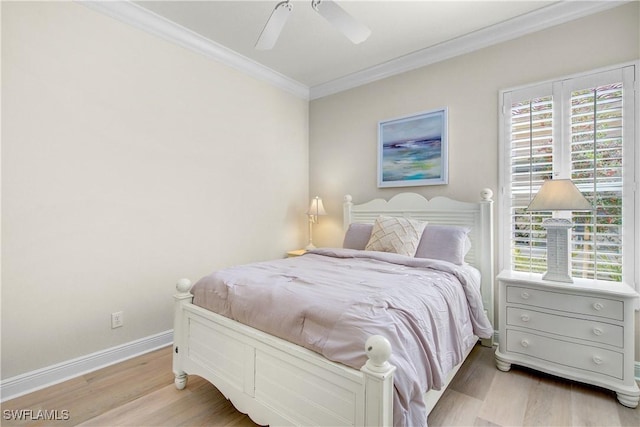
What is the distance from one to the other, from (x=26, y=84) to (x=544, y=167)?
3.72m

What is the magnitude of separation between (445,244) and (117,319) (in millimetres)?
2656

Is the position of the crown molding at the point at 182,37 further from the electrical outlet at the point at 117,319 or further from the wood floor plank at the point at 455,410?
the wood floor plank at the point at 455,410

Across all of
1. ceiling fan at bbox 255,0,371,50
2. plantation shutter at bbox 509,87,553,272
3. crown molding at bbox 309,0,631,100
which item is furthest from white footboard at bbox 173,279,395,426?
crown molding at bbox 309,0,631,100

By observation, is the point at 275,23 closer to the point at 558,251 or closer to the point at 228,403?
the point at 228,403

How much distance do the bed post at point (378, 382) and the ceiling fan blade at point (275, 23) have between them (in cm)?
177

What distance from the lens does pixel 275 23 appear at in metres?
1.84

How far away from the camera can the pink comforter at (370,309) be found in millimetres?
1210

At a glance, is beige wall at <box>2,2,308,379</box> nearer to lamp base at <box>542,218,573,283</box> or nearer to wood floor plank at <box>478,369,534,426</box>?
wood floor plank at <box>478,369,534,426</box>

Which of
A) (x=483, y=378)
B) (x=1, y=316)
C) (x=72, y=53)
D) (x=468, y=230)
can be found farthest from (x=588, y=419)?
(x=72, y=53)

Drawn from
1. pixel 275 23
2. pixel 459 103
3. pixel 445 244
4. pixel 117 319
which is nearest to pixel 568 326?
pixel 445 244

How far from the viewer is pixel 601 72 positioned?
7.32 ft

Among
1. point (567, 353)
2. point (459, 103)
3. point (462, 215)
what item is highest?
point (459, 103)

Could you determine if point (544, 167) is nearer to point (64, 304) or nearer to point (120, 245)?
point (120, 245)

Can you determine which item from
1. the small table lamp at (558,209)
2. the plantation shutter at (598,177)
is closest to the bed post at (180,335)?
the small table lamp at (558,209)
